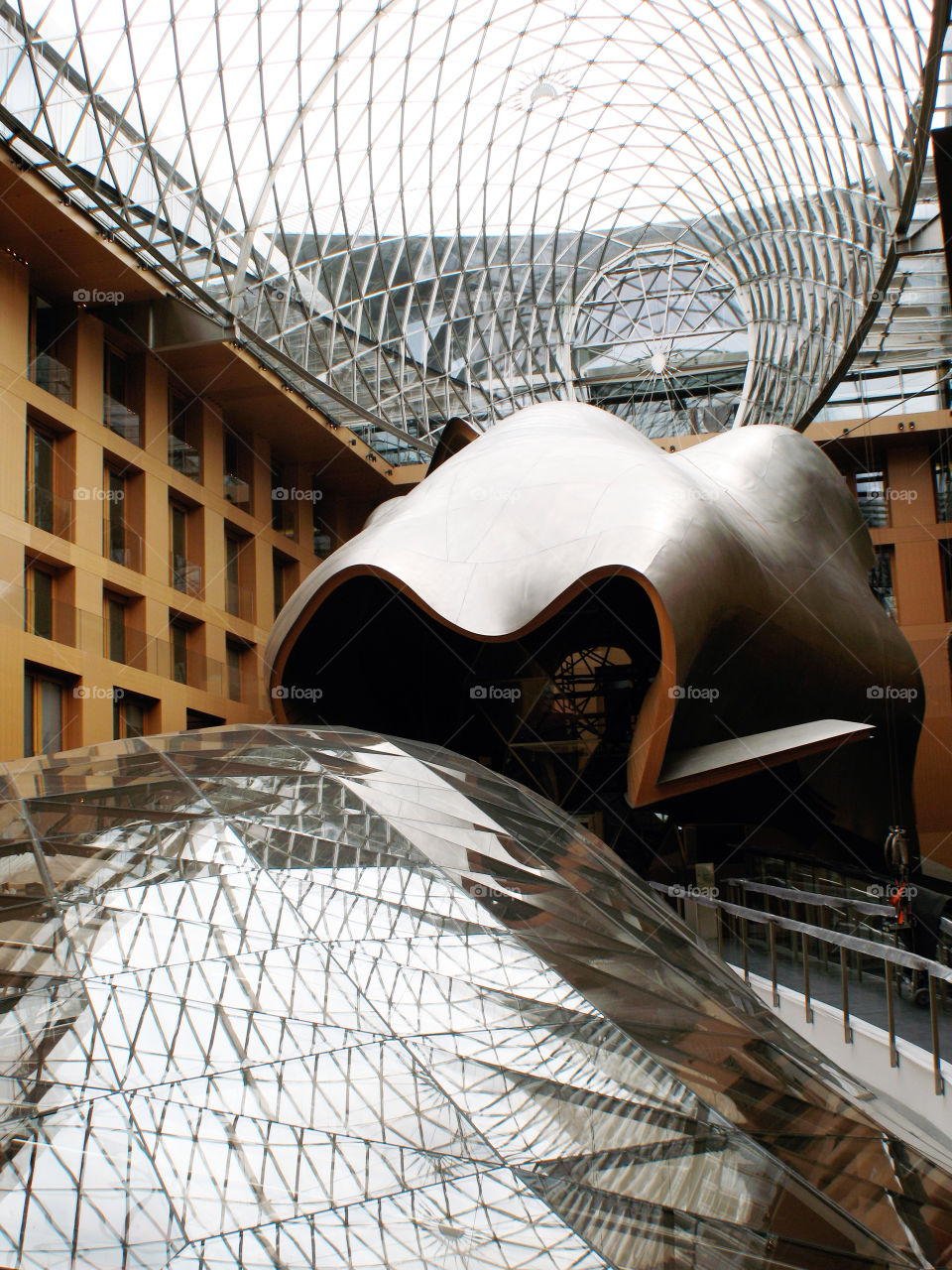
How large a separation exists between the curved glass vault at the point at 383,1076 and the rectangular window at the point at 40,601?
20.2m

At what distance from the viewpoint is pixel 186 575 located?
36.8 m

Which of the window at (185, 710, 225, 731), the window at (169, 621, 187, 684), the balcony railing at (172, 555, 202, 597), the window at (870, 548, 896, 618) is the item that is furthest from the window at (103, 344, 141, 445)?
the window at (870, 548, 896, 618)

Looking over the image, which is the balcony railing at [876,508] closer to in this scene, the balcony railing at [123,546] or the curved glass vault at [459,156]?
the curved glass vault at [459,156]

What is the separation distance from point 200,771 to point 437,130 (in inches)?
1269

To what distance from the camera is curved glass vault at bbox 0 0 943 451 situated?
28.7 m

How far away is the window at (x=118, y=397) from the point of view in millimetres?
33875

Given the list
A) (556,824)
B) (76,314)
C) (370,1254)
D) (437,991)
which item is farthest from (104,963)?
(76,314)

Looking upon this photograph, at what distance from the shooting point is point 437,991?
24.9ft

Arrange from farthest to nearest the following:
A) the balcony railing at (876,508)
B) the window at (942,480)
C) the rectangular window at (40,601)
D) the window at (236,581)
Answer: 1. the balcony railing at (876,508)
2. the window at (942,480)
3. the window at (236,581)
4. the rectangular window at (40,601)

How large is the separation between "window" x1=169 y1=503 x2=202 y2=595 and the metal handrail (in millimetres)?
24629

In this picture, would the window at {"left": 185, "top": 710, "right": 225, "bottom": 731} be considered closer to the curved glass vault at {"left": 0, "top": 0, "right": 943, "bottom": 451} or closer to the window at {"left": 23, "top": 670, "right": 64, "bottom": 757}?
the window at {"left": 23, "top": 670, "right": 64, "bottom": 757}

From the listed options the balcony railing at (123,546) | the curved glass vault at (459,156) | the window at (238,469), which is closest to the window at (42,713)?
the balcony railing at (123,546)

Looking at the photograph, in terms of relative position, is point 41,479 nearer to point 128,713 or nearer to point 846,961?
point 128,713

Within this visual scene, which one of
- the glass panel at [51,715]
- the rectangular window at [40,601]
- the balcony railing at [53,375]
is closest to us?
the glass panel at [51,715]
